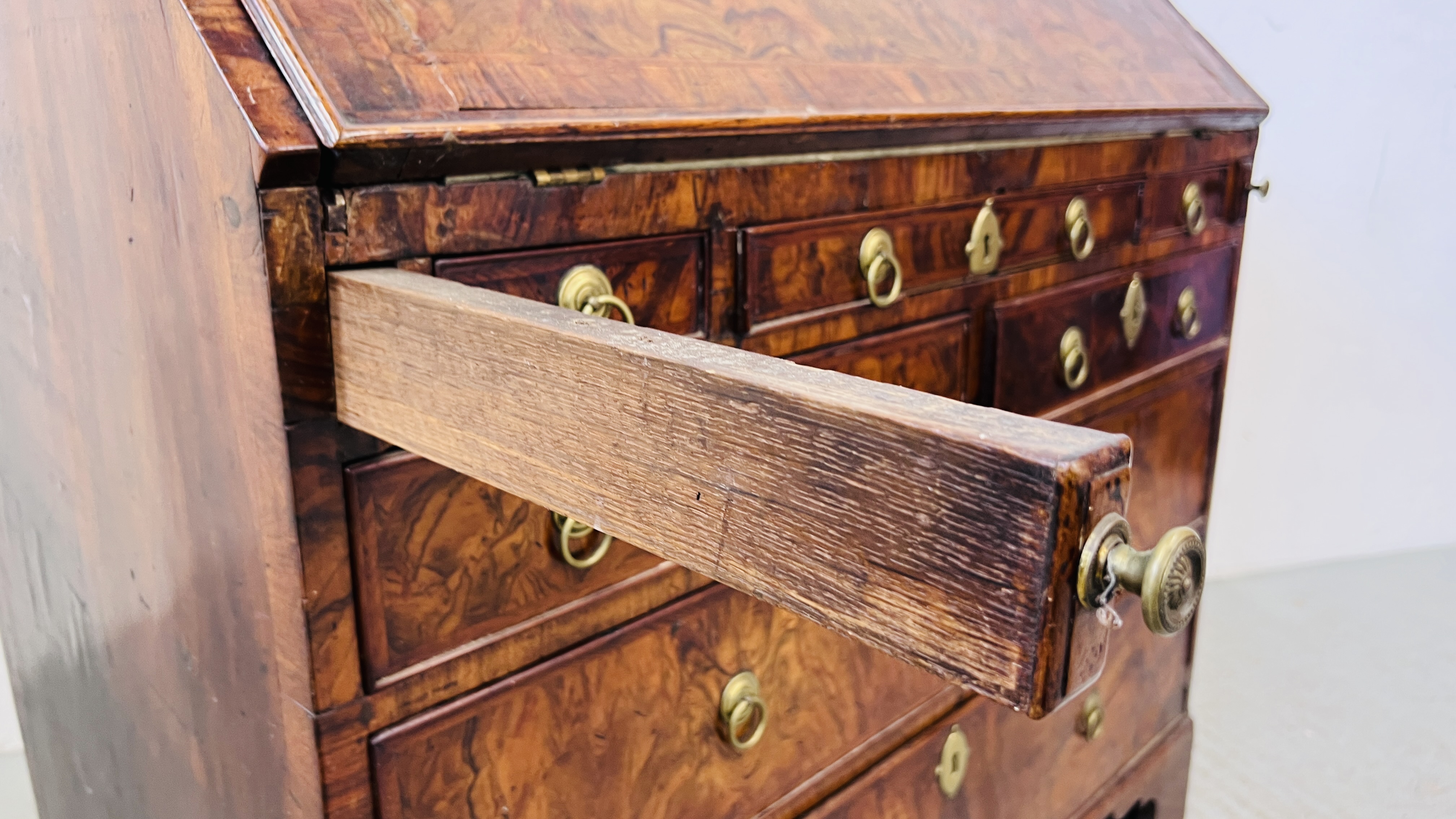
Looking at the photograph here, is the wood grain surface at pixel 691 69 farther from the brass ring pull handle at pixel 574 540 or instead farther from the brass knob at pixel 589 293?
the brass ring pull handle at pixel 574 540

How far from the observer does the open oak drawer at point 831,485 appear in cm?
37

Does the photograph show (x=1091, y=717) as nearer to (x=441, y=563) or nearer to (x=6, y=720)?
(x=441, y=563)

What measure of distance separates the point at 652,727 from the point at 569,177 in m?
0.43

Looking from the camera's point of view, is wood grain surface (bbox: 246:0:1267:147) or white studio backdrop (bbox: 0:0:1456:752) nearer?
wood grain surface (bbox: 246:0:1267:147)

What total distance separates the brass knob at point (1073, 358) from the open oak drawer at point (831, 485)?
81cm

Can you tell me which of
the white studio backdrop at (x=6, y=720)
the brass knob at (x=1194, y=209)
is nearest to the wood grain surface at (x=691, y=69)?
the brass knob at (x=1194, y=209)

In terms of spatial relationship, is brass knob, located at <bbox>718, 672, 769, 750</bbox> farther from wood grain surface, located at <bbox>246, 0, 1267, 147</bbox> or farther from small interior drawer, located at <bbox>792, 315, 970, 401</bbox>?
wood grain surface, located at <bbox>246, 0, 1267, 147</bbox>

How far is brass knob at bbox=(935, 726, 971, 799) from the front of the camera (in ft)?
3.85

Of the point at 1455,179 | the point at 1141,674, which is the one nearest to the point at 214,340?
the point at 1141,674

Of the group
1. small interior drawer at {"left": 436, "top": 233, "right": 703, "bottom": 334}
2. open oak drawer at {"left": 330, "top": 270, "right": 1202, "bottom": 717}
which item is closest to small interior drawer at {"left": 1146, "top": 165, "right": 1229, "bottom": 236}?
small interior drawer at {"left": 436, "top": 233, "right": 703, "bottom": 334}

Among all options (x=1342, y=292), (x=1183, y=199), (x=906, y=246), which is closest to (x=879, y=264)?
(x=906, y=246)

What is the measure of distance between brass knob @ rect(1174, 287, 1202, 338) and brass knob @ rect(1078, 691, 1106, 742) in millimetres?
495

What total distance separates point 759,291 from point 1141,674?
0.99 metres

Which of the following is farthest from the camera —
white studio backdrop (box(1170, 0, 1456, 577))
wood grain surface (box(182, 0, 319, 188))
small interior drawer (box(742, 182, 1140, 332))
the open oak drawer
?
white studio backdrop (box(1170, 0, 1456, 577))
